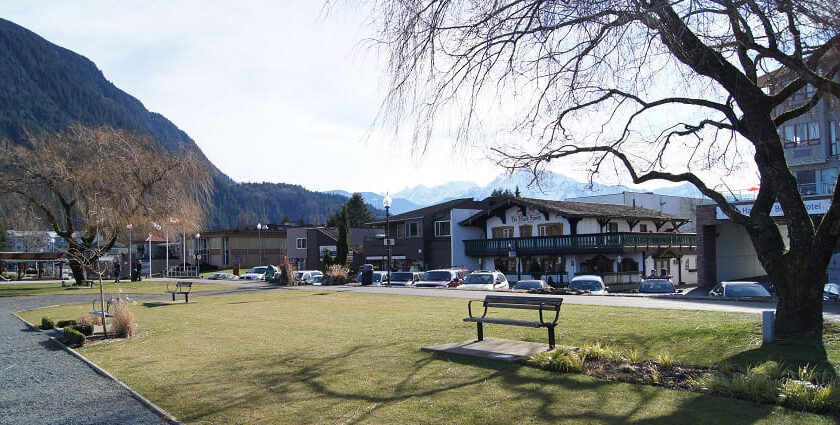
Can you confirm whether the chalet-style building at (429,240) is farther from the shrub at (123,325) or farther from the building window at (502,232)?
the shrub at (123,325)

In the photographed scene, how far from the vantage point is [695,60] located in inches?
412

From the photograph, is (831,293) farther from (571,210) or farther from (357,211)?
(357,211)

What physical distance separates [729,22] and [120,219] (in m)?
35.7

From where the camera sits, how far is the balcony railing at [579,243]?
1781 inches

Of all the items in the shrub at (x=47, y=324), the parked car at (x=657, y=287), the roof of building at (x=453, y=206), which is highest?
the roof of building at (x=453, y=206)

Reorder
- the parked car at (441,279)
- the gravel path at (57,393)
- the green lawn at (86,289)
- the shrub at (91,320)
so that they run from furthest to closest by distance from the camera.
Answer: the parked car at (441,279) → the green lawn at (86,289) → the shrub at (91,320) → the gravel path at (57,393)

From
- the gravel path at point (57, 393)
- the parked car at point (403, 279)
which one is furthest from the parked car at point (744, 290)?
the gravel path at point (57, 393)

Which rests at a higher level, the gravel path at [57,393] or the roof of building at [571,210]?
the roof of building at [571,210]

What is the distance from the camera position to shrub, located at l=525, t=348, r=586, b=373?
8.59 metres

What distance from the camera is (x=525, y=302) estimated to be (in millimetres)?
10789

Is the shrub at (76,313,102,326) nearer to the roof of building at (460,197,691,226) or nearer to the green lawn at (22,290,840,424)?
the green lawn at (22,290,840,424)

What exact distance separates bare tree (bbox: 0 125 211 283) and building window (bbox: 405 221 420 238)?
24410 mm

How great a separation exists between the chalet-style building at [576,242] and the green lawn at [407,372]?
30.9 meters

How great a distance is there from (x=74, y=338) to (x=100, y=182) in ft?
87.8
